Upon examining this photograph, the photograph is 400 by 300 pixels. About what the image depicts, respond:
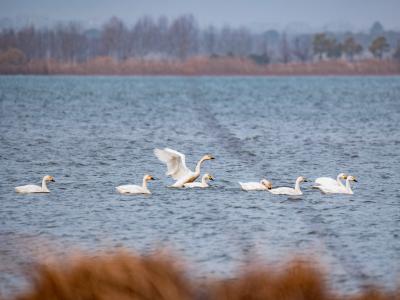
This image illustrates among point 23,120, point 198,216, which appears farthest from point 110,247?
point 23,120

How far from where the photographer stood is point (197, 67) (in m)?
176

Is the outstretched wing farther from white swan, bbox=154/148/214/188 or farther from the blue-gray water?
the blue-gray water

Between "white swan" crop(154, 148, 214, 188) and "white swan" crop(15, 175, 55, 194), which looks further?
"white swan" crop(154, 148, 214, 188)

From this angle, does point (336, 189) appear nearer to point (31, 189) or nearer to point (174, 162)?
point (174, 162)

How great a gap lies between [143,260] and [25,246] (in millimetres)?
5267

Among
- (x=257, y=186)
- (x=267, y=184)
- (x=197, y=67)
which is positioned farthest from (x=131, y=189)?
(x=197, y=67)

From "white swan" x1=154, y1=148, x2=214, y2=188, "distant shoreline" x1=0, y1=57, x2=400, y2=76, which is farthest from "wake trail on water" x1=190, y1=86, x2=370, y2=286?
"distant shoreline" x1=0, y1=57, x2=400, y2=76

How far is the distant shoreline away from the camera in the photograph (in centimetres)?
17162

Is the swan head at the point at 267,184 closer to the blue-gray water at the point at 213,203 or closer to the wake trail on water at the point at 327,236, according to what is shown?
the blue-gray water at the point at 213,203

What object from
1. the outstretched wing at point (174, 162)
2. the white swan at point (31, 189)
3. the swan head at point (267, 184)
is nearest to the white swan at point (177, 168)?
the outstretched wing at point (174, 162)

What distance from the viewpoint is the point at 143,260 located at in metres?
9.98

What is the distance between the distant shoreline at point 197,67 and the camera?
563 ft

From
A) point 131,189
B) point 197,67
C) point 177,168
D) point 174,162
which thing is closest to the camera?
point 131,189

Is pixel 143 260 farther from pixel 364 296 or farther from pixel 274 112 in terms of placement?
pixel 274 112
